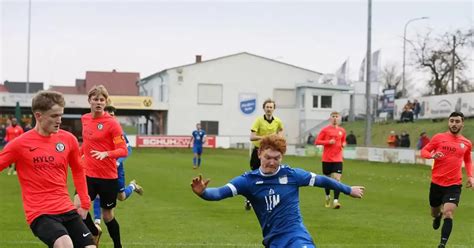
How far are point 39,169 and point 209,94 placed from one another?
58.1 meters

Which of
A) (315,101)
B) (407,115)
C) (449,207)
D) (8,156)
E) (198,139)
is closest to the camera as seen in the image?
(8,156)

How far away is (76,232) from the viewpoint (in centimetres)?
661

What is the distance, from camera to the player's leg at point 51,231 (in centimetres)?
630

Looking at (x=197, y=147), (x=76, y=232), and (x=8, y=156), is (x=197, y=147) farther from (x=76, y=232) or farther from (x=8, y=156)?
(x=8, y=156)

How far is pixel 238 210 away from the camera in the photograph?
15.7m

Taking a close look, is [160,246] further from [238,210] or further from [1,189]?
[1,189]

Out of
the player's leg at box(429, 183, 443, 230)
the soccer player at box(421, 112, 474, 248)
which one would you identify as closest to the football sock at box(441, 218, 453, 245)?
the soccer player at box(421, 112, 474, 248)

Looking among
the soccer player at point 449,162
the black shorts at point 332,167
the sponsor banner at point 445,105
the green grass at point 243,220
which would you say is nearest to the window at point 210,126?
the sponsor banner at point 445,105

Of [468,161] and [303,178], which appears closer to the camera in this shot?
[303,178]

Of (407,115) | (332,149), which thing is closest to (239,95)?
(407,115)

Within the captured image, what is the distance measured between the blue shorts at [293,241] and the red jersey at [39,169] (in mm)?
2020

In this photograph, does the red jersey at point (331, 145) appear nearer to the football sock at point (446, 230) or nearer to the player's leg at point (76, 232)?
the football sock at point (446, 230)

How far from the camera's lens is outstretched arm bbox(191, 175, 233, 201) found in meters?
6.20

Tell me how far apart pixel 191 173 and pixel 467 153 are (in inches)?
697
